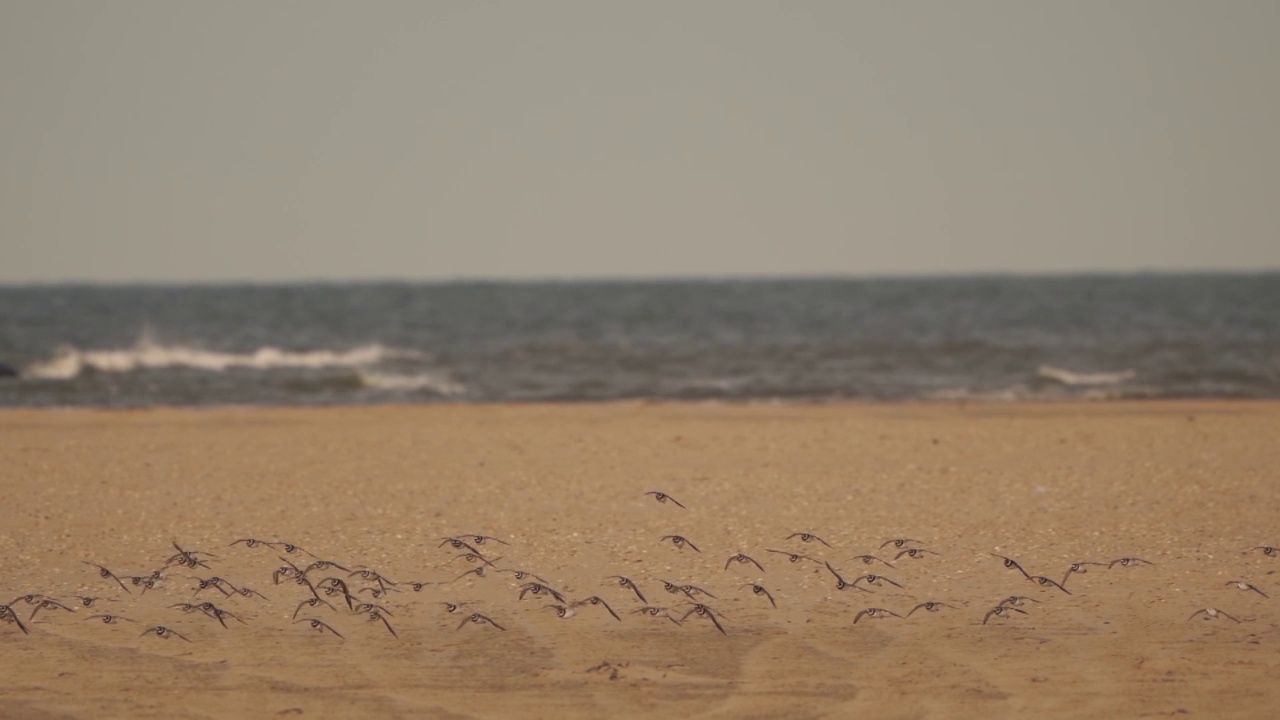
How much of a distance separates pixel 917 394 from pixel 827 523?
42.5ft

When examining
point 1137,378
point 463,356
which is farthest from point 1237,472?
point 463,356

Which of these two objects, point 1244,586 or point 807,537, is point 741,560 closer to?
point 807,537

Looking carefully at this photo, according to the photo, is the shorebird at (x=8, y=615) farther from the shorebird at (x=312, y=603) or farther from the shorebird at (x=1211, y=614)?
the shorebird at (x=1211, y=614)

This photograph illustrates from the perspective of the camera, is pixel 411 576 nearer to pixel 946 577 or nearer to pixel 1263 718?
pixel 946 577

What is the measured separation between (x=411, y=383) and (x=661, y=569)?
18.0m

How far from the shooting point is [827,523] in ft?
31.3

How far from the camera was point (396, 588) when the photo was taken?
7.93 m

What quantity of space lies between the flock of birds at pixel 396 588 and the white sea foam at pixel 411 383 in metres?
15.3

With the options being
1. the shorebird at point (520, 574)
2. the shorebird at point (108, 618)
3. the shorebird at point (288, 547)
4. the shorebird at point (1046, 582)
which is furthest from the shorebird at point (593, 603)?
the shorebird at point (1046, 582)

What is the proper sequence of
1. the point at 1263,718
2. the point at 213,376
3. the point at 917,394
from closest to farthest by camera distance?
1. the point at 1263,718
2. the point at 917,394
3. the point at 213,376

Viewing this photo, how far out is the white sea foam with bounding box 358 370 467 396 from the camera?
24.5m

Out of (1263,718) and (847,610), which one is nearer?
(1263,718)

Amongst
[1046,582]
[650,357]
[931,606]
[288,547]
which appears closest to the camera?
[931,606]

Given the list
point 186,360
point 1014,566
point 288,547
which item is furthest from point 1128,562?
point 186,360
